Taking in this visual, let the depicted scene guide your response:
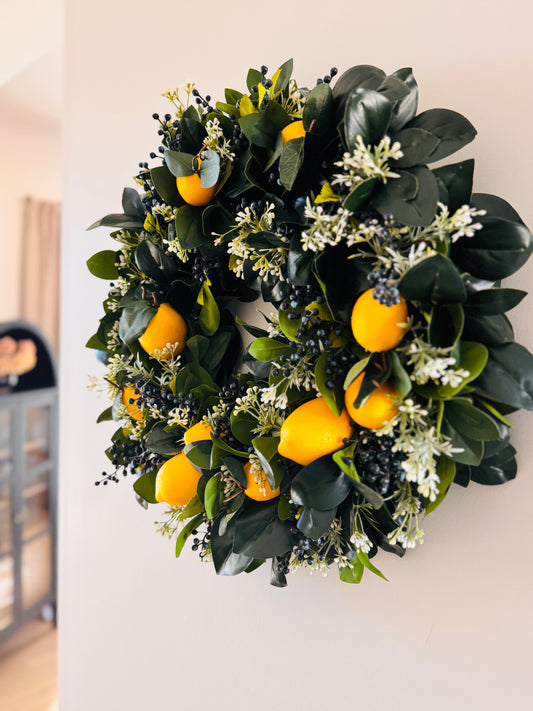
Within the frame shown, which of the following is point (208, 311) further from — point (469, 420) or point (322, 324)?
point (469, 420)

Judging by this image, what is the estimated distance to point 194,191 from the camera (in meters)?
0.66

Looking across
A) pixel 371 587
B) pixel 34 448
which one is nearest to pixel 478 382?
pixel 371 587

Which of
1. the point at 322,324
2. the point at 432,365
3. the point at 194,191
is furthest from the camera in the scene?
the point at 194,191

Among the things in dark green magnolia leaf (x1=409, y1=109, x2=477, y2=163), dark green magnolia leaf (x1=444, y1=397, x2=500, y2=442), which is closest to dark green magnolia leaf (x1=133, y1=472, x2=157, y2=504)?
dark green magnolia leaf (x1=444, y1=397, x2=500, y2=442)

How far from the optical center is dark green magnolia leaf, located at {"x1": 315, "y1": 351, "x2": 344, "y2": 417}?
0.53 meters

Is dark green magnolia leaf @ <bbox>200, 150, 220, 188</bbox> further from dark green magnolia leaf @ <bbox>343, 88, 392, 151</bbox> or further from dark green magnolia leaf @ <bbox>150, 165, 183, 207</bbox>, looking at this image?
dark green magnolia leaf @ <bbox>343, 88, 392, 151</bbox>

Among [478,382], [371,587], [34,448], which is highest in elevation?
[478,382]

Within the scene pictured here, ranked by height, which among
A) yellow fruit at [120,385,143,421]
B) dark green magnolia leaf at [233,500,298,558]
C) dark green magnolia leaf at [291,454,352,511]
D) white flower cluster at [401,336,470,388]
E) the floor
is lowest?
the floor

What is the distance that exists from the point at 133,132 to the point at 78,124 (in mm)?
178

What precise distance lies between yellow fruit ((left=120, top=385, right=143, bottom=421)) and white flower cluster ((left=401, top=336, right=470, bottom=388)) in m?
0.45

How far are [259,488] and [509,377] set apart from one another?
0.98 feet

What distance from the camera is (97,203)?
1012 mm

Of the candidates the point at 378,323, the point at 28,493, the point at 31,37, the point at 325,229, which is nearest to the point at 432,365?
the point at 378,323

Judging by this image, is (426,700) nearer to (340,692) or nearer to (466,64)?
(340,692)
